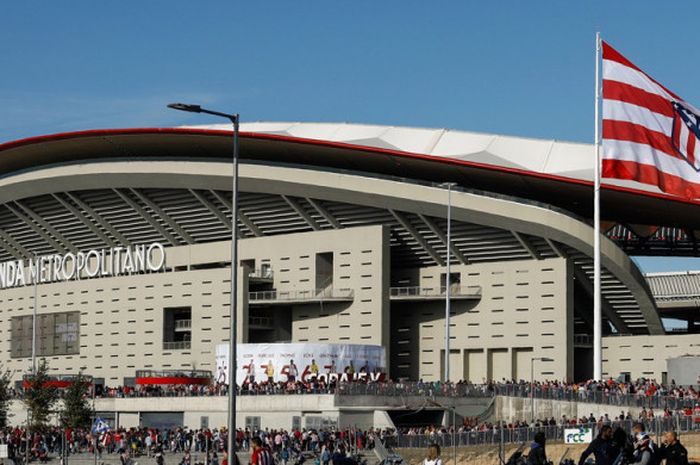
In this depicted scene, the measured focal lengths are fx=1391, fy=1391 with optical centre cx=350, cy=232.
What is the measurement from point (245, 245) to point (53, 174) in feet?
50.3

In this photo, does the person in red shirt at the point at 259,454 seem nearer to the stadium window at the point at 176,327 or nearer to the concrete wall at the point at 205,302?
the concrete wall at the point at 205,302

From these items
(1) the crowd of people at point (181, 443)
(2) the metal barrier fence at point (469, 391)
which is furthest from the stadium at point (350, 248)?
(1) the crowd of people at point (181, 443)

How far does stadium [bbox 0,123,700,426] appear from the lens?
7794 cm

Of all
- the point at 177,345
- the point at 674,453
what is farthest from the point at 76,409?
the point at 674,453

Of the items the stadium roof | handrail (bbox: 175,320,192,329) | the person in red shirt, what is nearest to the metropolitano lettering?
the stadium roof

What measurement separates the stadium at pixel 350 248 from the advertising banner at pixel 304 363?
10216 millimetres

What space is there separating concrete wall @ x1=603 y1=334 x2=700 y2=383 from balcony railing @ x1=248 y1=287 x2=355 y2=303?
1577 cm

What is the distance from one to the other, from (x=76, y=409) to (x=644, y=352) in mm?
31331

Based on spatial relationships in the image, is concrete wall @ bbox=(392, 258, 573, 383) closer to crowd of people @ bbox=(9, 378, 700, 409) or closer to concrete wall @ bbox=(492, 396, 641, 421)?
crowd of people @ bbox=(9, 378, 700, 409)

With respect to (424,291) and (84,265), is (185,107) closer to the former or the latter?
(424,291)

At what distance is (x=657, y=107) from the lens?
165ft

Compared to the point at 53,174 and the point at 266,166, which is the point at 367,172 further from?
the point at 53,174

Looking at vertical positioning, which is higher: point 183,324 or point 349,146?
point 349,146

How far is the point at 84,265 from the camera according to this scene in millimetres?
98250
